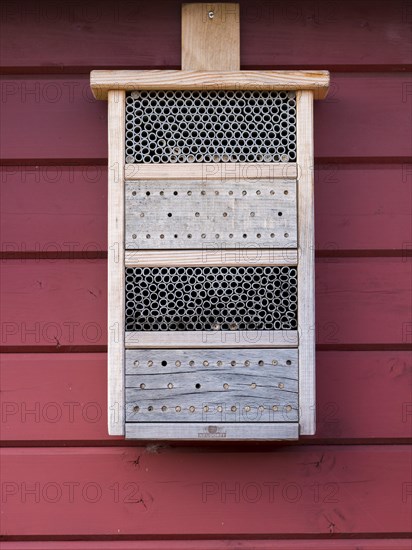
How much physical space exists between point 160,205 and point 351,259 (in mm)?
524

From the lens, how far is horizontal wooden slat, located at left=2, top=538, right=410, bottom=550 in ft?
5.59

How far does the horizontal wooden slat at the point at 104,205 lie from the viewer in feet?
5.73

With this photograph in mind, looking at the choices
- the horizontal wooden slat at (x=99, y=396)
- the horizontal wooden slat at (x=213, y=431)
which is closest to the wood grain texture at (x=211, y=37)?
the horizontal wooden slat at (x=99, y=396)

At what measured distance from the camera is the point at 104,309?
1.74 meters

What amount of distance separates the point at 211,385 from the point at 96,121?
0.74m

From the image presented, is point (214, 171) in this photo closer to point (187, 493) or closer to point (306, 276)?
point (306, 276)

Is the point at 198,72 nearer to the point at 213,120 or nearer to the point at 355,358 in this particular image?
the point at 213,120

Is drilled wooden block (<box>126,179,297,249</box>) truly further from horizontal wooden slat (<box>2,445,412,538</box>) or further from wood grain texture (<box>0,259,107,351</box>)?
horizontal wooden slat (<box>2,445,412,538</box>)

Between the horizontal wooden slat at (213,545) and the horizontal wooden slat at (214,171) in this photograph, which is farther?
the horizontal wooden slat at (213,545)

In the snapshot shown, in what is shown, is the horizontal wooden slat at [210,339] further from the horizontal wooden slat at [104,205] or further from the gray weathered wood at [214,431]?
the horizontal wooden slat at [104,205]

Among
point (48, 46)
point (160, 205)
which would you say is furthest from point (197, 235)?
point (48, 46)

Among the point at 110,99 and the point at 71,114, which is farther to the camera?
the point at 71,114

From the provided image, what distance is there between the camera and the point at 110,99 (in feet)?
5.27

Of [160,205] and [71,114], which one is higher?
[71,114]
